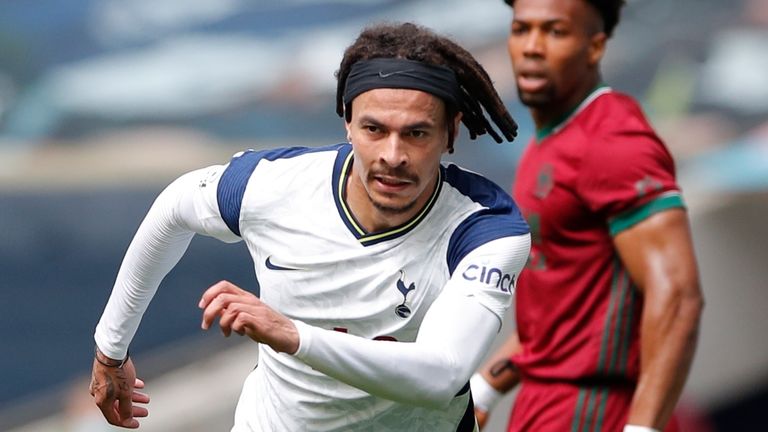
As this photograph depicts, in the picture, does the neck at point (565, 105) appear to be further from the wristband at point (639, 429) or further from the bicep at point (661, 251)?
the wristband at point (639, 429)

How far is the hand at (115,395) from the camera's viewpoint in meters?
3.87

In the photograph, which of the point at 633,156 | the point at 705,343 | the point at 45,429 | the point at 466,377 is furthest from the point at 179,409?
the point at 466,377

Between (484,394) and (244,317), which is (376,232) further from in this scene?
(484,394)

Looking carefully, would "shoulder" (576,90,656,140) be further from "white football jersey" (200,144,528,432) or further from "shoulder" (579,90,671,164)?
"white football jersey" (200,144,528,432)

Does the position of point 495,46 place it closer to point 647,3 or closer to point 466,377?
point 647,3

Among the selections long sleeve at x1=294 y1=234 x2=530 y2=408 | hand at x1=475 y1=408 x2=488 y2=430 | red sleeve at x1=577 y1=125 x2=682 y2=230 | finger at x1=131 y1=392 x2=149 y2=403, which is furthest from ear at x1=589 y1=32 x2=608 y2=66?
finger at x1=131 y1=392 x2=149 y2=403

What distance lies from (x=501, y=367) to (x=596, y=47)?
104 cm

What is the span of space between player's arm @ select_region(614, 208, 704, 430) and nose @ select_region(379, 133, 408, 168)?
110 centimetres

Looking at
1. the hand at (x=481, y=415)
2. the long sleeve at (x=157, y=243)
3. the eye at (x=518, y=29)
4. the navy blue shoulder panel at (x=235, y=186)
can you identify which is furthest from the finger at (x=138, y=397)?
the eye at (x=518, y=29)

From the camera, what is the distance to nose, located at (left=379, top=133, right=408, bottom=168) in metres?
3.37

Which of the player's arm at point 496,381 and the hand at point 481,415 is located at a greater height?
the player's arm at point 496,381

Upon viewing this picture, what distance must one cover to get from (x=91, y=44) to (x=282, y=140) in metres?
1.53

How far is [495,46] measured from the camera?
9867 mm

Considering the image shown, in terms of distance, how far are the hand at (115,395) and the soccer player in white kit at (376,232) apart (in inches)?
2.1
